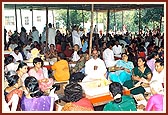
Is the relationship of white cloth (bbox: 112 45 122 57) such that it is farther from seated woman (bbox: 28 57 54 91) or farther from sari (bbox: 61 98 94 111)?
sari (bbox: 61 98 94 111)

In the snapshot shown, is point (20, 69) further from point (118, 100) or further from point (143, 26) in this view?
point (143, 26)

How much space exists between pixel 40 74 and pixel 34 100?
1.27 m

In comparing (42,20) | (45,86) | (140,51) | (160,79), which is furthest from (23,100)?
(42,20)

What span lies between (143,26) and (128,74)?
10.3 metres

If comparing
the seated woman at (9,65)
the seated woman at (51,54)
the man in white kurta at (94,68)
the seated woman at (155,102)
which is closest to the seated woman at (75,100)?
the seated woman at (155,102)

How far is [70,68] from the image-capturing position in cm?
615

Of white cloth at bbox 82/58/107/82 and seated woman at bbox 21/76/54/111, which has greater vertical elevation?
white cloth at bbox 82/58/107/82

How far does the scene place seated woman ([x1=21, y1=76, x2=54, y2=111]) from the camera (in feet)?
12.8

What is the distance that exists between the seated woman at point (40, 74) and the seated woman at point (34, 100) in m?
0.61

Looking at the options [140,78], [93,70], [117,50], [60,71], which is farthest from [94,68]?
[117,50]

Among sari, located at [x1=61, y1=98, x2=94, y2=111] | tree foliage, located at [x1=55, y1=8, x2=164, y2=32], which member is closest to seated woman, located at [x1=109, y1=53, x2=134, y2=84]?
sari, located at [x1=61, y1=98, x2=94, y2=111]

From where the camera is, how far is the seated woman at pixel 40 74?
4.73m

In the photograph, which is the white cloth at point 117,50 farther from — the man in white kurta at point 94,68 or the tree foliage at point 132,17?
the tree foliage at point 132,17

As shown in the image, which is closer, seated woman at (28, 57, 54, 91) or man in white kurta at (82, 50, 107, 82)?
seated woman at (28, 57, 54, 91)
